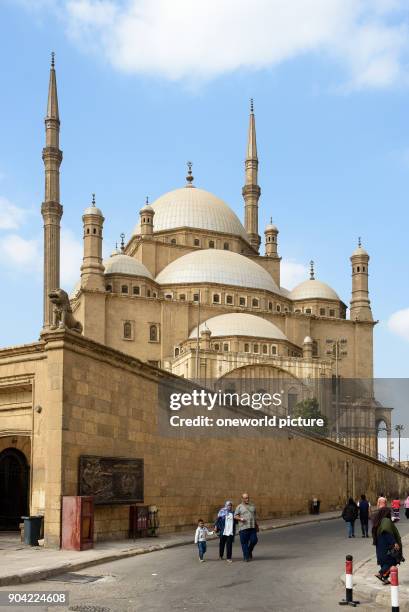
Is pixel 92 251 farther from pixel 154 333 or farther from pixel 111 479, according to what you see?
pixel 111 479

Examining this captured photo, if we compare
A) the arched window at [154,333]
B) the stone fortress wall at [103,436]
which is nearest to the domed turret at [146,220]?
the arched window at [154,333]

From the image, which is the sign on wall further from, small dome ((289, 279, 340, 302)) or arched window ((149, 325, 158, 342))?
small dome ((289, 279, 340, 302))

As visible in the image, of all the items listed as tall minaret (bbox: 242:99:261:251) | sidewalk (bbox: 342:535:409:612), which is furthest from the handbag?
tall minaret (bbox: 242:99:261:251)

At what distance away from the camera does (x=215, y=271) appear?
7725 cm

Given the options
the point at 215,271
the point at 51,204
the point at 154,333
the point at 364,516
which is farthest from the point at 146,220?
the point at 364,516

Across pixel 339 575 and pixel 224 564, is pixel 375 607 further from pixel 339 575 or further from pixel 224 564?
pixel 224 564

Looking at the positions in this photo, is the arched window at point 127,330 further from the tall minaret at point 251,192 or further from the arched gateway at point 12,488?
the arched gateway at point 12,488

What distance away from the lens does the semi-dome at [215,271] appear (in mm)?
76875

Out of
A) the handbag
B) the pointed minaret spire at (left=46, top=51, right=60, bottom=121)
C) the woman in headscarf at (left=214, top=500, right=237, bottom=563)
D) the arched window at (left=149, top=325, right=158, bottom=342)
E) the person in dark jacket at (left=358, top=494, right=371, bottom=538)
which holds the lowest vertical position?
the person in dark jacket at (left=358, top=494, right=371, bottom=538)

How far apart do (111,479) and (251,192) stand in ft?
242

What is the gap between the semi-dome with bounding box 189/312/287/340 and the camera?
225ft

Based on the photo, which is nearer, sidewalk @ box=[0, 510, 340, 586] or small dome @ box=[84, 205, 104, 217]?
sidewalk @ box=[0, 510, 340, 586]

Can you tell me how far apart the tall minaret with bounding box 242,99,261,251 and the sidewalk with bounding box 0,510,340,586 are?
71.3 m

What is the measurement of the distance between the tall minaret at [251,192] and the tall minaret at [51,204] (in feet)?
83.8
